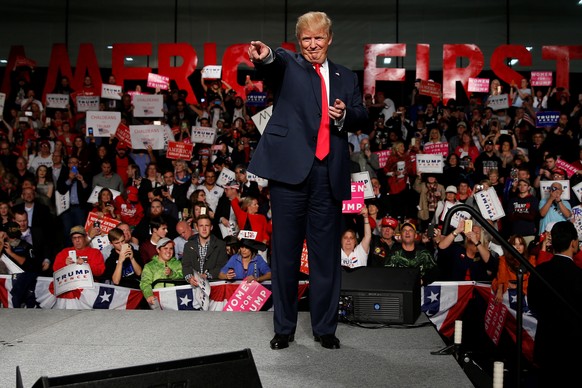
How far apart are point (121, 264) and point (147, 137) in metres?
3.97

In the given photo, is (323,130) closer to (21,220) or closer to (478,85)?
(21,220)

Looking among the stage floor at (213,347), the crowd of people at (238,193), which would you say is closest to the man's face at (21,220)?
the crowd of people at (238,193)

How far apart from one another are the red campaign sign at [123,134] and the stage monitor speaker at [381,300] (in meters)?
7.38

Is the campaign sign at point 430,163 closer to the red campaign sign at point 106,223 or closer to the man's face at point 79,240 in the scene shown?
the red campaign sign at point 106,223

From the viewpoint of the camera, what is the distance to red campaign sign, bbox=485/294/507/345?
6273 mm

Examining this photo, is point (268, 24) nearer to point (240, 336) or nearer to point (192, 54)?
point (192, 54)

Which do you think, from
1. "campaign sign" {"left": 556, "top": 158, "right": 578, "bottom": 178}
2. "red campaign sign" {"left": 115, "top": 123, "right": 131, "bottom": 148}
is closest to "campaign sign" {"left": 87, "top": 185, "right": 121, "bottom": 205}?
"red campaign sign" {"left": 115, "top": 123, "right": 131, "bottom": 148}

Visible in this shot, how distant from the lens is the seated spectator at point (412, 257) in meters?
6.92

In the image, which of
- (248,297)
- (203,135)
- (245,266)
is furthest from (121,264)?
(203,135)

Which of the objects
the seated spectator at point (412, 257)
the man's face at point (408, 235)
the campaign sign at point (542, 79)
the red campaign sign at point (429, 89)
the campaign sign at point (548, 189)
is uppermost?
the campaign sign at point (542, 79)

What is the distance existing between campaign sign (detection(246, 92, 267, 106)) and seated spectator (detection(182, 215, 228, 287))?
5026mm

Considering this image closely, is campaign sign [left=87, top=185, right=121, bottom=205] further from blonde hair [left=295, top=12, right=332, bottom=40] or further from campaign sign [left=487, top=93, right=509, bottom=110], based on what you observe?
blonde hair [left=295, top=12, right=332, bottom=40]

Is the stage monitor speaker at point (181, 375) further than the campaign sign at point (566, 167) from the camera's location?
No

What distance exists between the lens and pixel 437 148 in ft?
33.5
